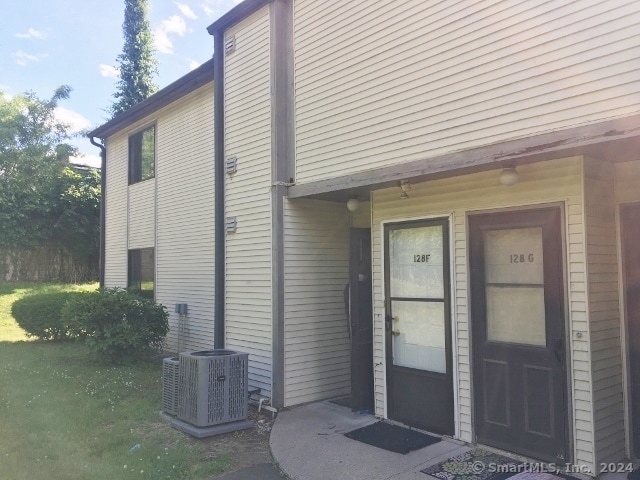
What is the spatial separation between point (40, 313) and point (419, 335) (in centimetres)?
921

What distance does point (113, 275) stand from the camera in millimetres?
11969

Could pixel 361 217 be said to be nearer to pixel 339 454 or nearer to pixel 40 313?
pixel 339 454

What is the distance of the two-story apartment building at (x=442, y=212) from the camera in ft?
12.6

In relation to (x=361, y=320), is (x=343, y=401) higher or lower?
lower

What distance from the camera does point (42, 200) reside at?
736 inches

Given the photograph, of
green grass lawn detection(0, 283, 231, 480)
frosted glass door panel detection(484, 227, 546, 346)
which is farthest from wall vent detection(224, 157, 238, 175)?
frosted glass door panel detection(484, 227, 546, 346)

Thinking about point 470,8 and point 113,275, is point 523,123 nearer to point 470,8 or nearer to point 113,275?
point 470,8

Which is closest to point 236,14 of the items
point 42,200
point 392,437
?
point 392,437

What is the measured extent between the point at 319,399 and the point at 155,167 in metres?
6.38

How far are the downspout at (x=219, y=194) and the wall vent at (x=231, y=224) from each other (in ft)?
0.34

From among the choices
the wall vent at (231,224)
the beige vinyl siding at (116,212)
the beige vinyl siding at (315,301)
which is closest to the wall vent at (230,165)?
the wall vent at (231,224)

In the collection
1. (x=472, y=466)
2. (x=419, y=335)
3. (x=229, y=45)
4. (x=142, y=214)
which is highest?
(x=229, y=45)

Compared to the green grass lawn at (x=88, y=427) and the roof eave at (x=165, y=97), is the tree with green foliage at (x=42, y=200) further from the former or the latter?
the green grass lawn at (x=88, y=427)

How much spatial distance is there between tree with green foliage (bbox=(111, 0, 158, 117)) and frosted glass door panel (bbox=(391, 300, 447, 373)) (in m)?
22.1
